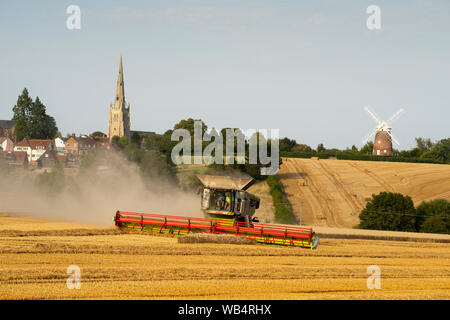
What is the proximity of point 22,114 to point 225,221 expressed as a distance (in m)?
138

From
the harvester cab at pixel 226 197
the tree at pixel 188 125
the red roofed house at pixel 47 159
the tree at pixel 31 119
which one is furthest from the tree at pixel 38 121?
the harvester cab at pixel 226 197

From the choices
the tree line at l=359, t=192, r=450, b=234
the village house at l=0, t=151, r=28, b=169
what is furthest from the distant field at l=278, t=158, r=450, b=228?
the village house at l=0, t=151, r=28, b=169

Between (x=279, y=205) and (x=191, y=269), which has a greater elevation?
(x=279, y=205)

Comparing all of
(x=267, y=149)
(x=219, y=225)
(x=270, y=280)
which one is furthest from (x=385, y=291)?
(x=267, y=149)

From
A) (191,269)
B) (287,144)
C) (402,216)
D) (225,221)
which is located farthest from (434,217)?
(287,144)

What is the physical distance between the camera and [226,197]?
82.5ft

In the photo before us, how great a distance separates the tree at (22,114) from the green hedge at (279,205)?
9580 centimetres

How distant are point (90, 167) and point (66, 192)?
32.3ft

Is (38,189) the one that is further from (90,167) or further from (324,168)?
(324,168)

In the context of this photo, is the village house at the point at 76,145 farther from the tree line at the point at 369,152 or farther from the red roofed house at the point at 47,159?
the tree line at the point at 369,152

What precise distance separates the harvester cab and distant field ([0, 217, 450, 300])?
286 centimetres

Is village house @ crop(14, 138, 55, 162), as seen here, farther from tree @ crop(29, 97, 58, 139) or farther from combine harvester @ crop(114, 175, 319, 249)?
combine harvester @ crop(114, 175, 319, 249)

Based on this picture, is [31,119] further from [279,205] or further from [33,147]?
→ [279,205]

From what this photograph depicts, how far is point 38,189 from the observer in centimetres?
5184
